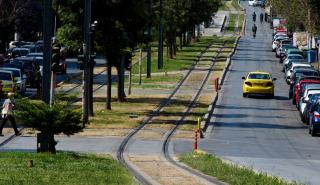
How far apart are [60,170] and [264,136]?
1757 centimetres

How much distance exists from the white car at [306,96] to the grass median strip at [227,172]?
16403 mm

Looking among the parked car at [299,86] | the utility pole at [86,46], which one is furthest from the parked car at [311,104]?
the utility pole at [86,46]

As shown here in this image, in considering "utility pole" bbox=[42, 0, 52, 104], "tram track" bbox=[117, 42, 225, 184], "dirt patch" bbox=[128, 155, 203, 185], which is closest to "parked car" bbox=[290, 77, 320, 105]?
"tram track" bbox=[117, 42, 225, 184]

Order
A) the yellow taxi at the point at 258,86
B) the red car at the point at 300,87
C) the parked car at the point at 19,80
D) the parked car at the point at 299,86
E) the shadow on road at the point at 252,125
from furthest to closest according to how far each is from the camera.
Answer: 1. the yellow taxi at the point at 258,86
2. the parked car at the point at 19,80
3. the parked car at the point at 299,86
4. the red car at the point at 300,87
5. the shadow on road at the point at 252,125

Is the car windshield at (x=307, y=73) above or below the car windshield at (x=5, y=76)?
below

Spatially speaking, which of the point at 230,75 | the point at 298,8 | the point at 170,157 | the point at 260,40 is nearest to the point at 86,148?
the point at 170,157

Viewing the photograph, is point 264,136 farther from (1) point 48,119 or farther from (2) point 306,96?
(1) point 48,119

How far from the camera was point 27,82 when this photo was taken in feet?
187

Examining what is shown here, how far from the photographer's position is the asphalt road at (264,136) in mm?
26453

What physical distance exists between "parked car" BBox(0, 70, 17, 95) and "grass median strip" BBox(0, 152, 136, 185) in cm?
2395

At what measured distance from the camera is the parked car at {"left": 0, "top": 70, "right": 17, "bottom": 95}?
48453 mm

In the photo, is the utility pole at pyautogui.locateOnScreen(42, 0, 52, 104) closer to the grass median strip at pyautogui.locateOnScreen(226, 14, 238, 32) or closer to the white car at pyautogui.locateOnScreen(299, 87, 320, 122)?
the white car at pyautogui.locateOnScreen(299, 87, 320, 122)

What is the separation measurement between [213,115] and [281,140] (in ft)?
32.2

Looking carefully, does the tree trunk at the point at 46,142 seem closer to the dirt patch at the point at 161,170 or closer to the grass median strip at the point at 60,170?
the grass median strip at the point at 60,170
